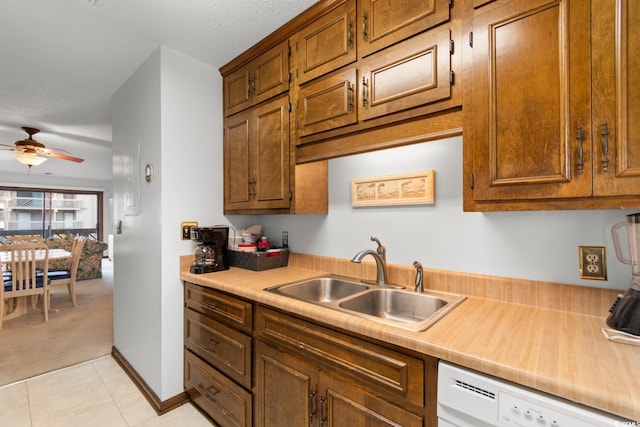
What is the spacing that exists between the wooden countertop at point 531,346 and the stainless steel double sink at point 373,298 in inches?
3.5

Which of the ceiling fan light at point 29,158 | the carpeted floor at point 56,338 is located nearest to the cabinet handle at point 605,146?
the carpeted floor at point 56,338

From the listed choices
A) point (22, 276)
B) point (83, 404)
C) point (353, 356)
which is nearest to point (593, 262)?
point (353, 356)

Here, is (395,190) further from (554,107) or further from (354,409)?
(354,409)

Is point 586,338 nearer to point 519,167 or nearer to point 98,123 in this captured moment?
point 519,167

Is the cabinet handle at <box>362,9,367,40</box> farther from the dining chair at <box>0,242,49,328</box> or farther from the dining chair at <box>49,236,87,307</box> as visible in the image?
the dining chair at <box>49,236,87,307</box>

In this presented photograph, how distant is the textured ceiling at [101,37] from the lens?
5.28ft

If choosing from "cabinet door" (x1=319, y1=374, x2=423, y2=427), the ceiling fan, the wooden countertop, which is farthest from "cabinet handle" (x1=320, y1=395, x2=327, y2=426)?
the ceiling fan

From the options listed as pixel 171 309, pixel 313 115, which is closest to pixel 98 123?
pixel 171 309

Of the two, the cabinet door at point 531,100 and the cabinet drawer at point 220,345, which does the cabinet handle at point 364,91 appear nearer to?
the cabinet door at point 531,100

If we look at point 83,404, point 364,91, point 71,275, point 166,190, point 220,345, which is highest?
point 364,91

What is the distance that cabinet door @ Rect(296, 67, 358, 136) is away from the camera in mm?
1471

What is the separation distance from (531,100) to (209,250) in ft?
6.27

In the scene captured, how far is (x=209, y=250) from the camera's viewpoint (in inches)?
79.9

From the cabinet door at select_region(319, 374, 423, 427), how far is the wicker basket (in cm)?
97
